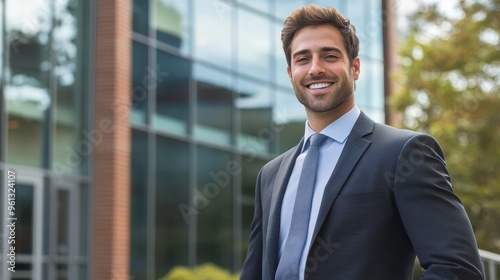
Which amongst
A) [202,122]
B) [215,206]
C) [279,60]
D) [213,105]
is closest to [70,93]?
[202,122]

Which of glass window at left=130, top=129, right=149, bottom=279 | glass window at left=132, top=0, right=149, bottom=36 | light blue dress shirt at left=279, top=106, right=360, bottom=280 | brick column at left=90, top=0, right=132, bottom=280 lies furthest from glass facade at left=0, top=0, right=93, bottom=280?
light blue dress shirt at left=279, top=106, right=360, bottom=280

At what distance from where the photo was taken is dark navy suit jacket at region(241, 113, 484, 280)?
256 centimetres

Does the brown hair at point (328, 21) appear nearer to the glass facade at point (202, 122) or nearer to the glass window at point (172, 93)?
the glass facade at point (202, 122)

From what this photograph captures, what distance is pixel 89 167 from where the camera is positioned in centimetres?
1584

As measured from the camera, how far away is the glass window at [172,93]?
17.5 metres

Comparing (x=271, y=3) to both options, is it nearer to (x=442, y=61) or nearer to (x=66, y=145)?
(x=442, y=61)

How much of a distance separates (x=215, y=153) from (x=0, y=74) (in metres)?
6.25

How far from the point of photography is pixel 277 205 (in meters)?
3.01

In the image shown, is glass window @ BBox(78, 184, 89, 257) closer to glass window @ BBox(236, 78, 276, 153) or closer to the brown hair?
glass window @ BBox(236, 78, 276, 153)

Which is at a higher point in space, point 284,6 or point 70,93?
point 284,6

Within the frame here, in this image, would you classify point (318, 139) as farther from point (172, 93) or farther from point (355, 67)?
point (172, 93)

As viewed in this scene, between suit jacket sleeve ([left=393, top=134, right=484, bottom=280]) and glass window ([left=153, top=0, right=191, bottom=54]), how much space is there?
15.1 metres

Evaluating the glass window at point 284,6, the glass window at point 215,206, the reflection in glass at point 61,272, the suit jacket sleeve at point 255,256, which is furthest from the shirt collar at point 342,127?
the glass window at point 284,6

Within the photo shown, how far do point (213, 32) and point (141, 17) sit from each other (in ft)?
7.99
